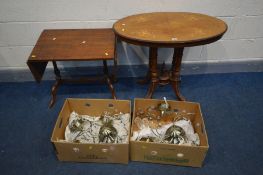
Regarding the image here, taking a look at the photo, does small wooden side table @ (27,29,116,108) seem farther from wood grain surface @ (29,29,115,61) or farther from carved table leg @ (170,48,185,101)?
carved table leg @ (170,48,185,101)

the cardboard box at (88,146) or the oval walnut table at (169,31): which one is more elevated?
the oval walnut table at (169,31)

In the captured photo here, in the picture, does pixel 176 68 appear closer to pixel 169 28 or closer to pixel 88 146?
pixel 169 28

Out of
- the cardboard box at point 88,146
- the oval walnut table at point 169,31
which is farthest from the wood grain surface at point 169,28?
the cardboard box at point 88,146

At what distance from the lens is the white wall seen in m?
1.89

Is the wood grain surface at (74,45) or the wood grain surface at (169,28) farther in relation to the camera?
the wood grain surface at (74,45)

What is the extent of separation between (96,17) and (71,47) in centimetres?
43

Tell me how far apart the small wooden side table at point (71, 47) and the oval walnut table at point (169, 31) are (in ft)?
0.57

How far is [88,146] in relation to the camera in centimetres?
141

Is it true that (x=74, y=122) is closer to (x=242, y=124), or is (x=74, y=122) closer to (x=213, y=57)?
(x=242, y=124)

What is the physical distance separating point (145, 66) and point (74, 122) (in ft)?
3.11

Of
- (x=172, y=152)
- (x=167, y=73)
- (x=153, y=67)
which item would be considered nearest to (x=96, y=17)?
(x=153, y=67)

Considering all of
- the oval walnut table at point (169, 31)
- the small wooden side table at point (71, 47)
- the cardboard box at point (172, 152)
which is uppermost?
the oval walnut table at point (169, 31)

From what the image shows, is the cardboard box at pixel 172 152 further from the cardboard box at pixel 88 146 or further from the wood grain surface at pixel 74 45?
the wood grain surface at pixel 74 45

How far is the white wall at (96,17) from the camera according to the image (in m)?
1.89
